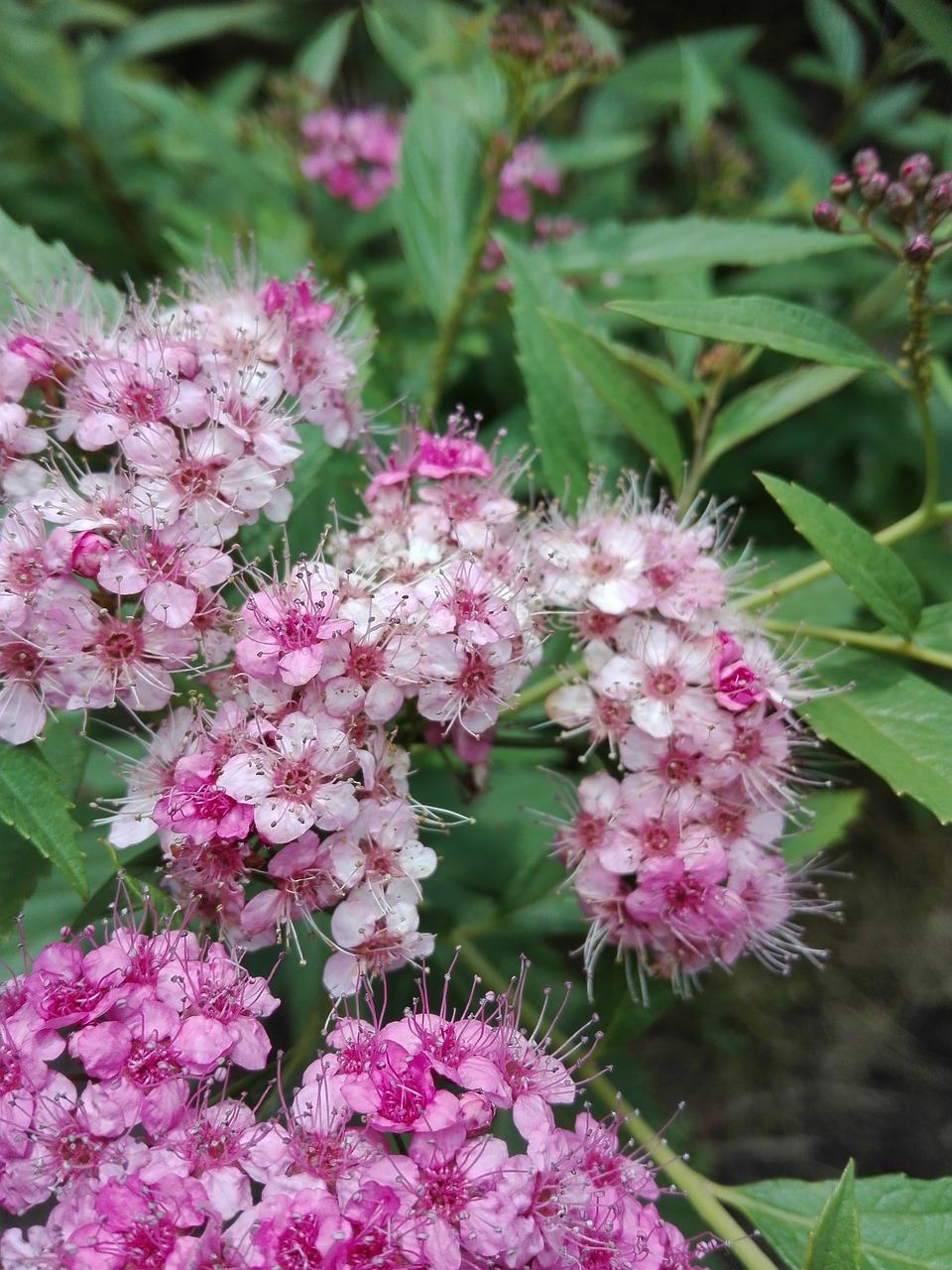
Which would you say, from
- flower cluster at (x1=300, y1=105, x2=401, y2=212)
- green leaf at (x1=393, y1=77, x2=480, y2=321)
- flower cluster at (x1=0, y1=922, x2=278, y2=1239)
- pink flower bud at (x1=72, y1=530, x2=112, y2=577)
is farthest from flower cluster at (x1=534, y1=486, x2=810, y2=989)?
flower cluster at (x1=300, y1=105, x2=401, y2=212)

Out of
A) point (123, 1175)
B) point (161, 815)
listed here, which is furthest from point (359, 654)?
point (123, 1175)

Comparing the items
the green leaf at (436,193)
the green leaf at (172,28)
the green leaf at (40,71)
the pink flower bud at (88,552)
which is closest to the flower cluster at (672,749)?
the pink flower bud at (88,552)

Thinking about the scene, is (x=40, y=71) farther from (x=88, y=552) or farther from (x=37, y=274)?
(x=88, y=552)

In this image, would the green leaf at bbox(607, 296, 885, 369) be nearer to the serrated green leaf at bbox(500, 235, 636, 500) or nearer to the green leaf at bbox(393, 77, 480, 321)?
the serrated green leaf at bbox(500, 235, 636, 500)

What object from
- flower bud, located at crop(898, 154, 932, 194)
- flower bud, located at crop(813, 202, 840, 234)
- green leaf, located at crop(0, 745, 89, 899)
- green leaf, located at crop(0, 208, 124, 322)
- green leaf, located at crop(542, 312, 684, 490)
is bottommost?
green leaf, located at crop(0, 745, 89, 899)

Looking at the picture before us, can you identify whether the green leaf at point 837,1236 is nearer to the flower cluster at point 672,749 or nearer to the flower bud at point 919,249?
the flower cluster at point 672,749

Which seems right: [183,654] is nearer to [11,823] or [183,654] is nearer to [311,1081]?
[11,823]
